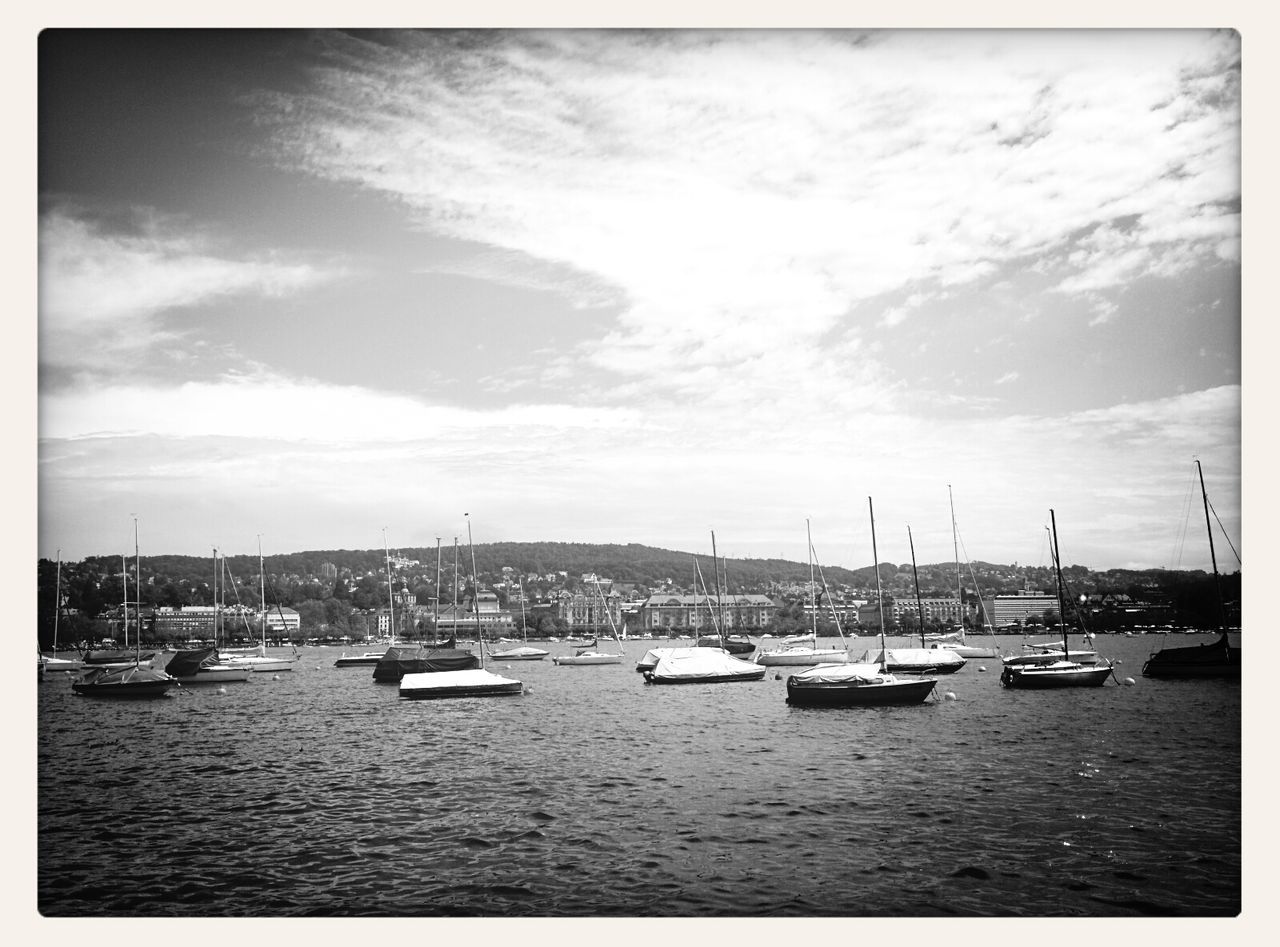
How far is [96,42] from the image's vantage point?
6.39 meters

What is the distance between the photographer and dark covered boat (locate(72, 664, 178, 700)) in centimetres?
2312

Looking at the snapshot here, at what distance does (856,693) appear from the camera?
19.7 meters

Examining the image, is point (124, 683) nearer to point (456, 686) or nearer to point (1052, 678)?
point (456, 686)

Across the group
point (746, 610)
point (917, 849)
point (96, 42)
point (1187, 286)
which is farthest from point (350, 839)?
point (746, 610)

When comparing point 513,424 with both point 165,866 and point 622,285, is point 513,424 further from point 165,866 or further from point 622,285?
point 165,866

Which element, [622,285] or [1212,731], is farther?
[1212,731]

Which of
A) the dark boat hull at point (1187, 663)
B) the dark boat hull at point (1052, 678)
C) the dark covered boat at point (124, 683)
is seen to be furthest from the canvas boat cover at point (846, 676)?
the dark covered boat at point (124, 683)

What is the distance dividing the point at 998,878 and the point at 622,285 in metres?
5.52

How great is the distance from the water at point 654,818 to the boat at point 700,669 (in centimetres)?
1268

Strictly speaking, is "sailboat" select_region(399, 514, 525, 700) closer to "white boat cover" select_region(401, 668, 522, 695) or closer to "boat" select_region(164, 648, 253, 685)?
"white boat cover" select_region(401, 668, 522, 695)

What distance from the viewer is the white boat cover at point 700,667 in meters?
29.4

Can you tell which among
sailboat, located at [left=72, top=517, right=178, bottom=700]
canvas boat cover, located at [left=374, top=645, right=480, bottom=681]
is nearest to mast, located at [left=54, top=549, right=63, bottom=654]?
sailboat, located at [left=72, top=517, right=178, bottom=700]

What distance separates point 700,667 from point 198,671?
1784 centimetres

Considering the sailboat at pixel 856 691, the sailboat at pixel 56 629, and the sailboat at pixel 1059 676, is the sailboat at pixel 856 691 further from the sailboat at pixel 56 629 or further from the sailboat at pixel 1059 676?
the sailboat at pixel 56 629
